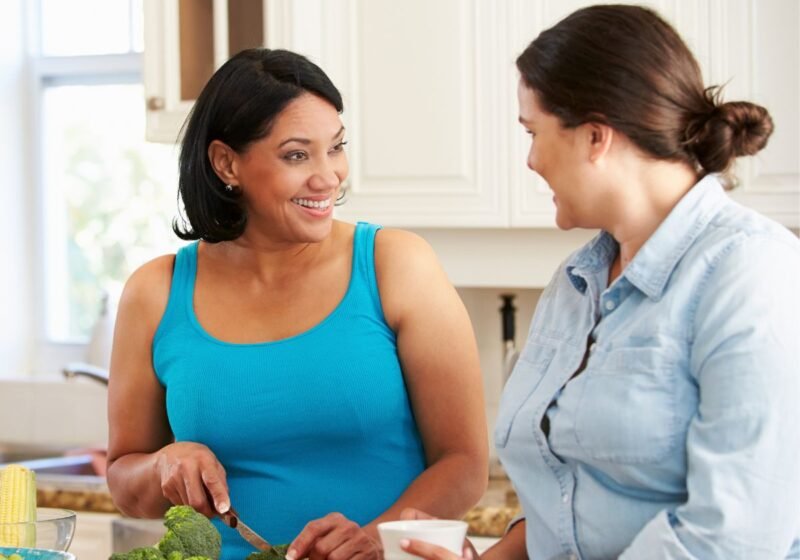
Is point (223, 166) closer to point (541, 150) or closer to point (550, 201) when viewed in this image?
point (541, 150)

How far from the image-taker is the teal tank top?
1601 mm

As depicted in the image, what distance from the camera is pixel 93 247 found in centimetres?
376

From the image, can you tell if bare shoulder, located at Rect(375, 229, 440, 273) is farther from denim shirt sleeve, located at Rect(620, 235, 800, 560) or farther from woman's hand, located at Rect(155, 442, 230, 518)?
denim shirt sleeve, located at Rect(620, 235, 800, 560)

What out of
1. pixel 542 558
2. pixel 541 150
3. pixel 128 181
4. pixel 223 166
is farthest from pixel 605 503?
pixel 128 181

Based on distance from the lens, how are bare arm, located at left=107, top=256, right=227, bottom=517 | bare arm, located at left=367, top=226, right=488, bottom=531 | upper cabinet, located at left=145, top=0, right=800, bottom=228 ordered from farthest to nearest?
upper cabinet, located at left=145, top=0, right=800, bottom=228 → bare arm, located at left=107, top=256, right=227, bottom=517 → bare arm, located at left=367, top=226, right=488, bottom=531

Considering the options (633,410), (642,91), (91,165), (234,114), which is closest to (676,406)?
(633,410)

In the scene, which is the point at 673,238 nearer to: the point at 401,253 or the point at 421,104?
the point at 401,253

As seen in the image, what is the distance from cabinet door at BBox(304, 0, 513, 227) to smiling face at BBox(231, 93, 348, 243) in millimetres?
972

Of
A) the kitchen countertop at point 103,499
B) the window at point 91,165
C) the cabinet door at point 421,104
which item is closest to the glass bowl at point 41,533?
the kitchen countertop at point 103,499

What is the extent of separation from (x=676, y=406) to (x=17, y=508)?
753 millimetres

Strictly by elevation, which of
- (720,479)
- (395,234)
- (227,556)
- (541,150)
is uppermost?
(541,150)

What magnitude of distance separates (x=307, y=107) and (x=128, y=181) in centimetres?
218

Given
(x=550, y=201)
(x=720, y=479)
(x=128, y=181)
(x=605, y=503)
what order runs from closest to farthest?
(x=720, y=479), (x=605, y=503), (x=550, y=201), (x=128, y=181)

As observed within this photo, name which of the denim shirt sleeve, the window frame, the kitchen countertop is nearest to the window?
the window frame
